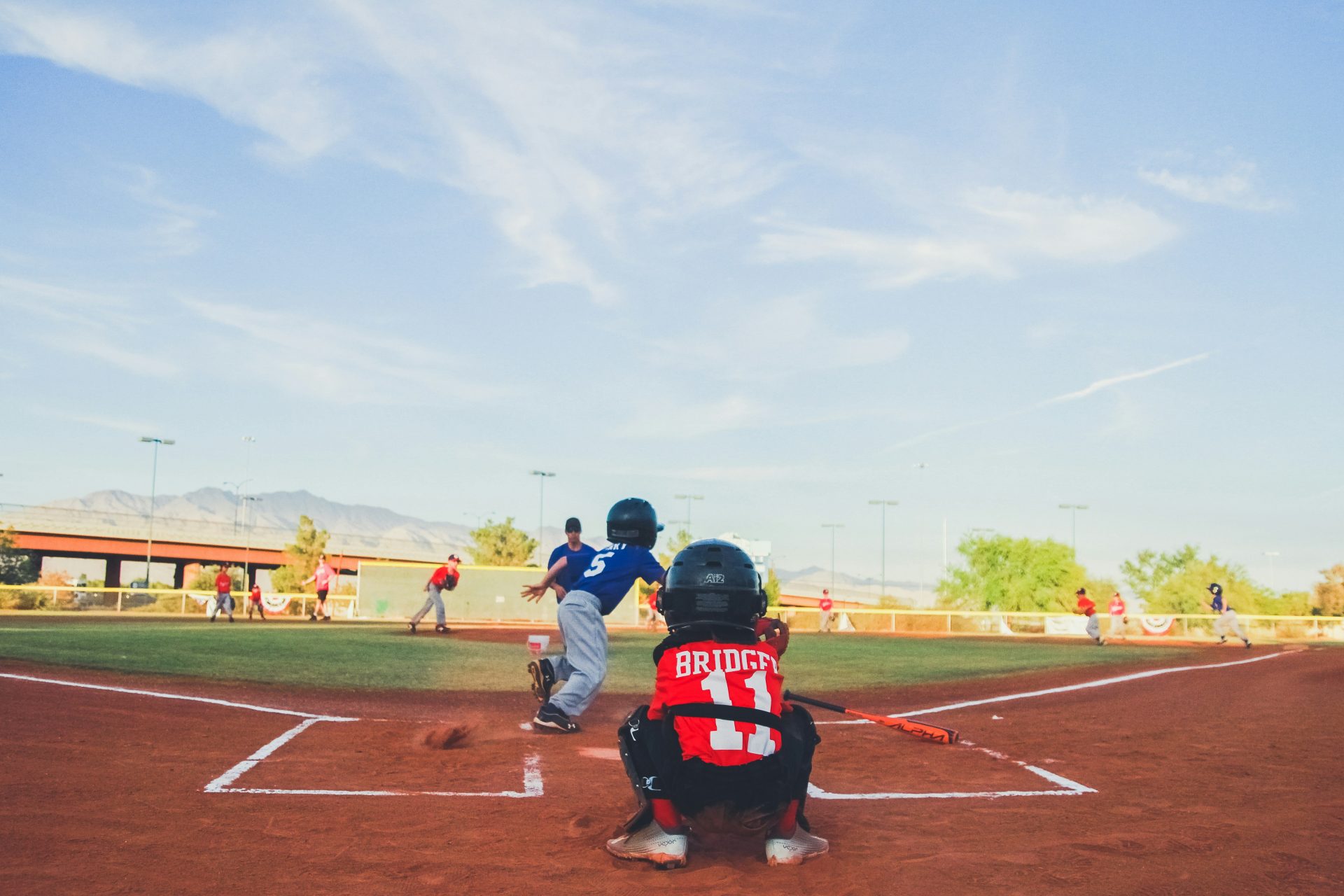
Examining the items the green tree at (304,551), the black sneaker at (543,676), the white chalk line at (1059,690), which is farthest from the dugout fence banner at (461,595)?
the black sneaker at (543,676)

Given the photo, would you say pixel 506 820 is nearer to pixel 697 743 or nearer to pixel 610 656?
pixel 697 743

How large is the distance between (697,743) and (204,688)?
8602mm

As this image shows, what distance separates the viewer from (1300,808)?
588 centimetres

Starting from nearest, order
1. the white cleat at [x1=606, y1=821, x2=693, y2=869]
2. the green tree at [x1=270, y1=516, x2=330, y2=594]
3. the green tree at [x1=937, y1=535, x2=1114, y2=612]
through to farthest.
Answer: the white cleat at [x1=606, y1=821, x2=693, y2=869] < the green tree at [x1=270, y1=516, x2=330, y2=594] < the green tree at [x1=937, y1=535, x2=1114, y2=612]

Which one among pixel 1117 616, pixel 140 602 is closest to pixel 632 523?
pixel 1117 616

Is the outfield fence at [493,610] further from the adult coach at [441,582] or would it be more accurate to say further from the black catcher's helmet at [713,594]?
the black catcher's helmet at [713,594]

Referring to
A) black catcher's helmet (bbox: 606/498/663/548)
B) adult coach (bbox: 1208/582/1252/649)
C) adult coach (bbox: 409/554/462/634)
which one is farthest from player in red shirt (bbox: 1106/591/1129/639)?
black catcher's helmet (bbox: 606/498/663/548)

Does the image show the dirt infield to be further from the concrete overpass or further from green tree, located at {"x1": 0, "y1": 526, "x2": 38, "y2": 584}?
green tree, located at {"x1": 0, "y1": 526, "x2": 38, "y2": 584}

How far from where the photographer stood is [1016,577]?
82.4m

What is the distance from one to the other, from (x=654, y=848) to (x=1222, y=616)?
30796mm

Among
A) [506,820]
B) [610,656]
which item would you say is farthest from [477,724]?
[610,656]

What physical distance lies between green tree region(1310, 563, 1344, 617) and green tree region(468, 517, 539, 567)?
6250cm

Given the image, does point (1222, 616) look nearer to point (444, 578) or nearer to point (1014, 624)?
point (1014, 624)

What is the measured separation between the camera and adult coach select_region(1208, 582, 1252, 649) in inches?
1061
